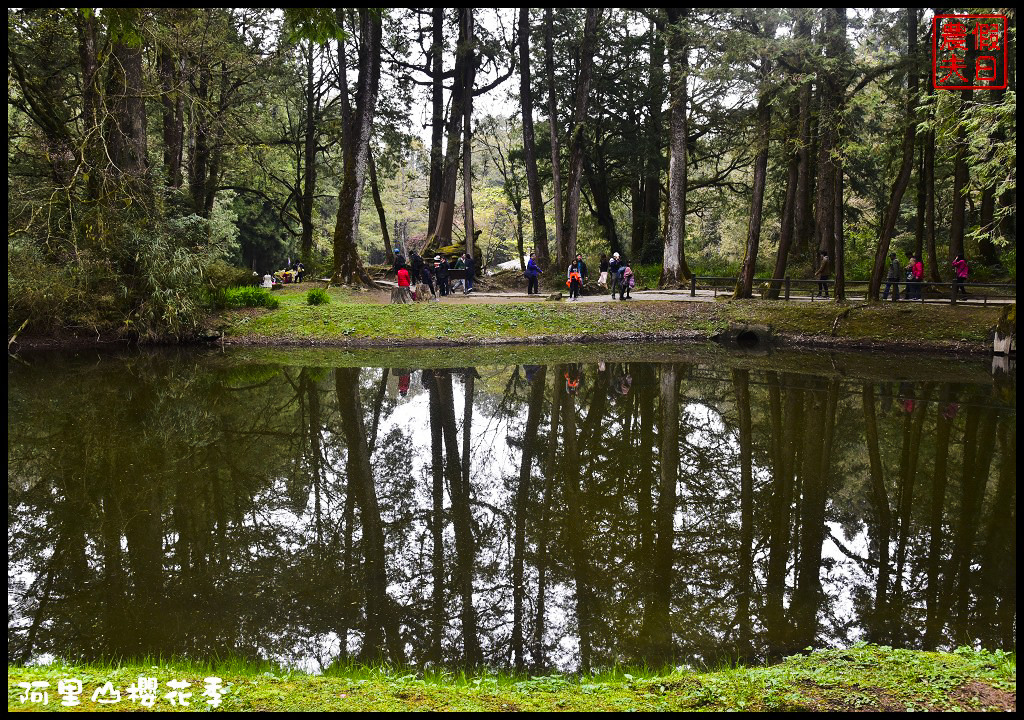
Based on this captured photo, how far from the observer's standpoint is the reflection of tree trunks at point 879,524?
5.59 m

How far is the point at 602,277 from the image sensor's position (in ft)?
84.4

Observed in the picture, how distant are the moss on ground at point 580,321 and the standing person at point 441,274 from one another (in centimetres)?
256

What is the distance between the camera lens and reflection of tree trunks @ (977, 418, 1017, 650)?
5.37 metres

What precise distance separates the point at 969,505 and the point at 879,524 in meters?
1.39

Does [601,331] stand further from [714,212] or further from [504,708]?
[504,708]

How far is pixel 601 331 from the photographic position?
22.5 meters

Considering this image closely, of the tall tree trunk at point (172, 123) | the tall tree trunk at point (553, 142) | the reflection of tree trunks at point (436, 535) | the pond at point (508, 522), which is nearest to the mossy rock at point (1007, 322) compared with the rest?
the pond at point (508, 522)

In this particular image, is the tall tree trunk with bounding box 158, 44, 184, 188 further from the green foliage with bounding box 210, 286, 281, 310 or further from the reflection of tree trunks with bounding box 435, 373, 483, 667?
the reflection of tree trunks with bounding box 435, 373, 483, 667

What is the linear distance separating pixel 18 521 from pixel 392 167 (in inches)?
1014

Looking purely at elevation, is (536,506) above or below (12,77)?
below

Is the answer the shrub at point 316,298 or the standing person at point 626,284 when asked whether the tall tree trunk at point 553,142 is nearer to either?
the standing person at point 626,284

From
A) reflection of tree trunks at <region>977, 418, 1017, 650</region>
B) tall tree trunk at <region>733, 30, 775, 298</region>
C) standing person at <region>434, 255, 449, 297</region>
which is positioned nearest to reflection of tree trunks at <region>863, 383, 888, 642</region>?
reflection of tree trunks at <region>977, 418, 1017, 650</region>

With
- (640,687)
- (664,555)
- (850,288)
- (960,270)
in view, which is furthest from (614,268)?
(640,687)

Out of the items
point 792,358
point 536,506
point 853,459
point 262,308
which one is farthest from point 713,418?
point 262,308
